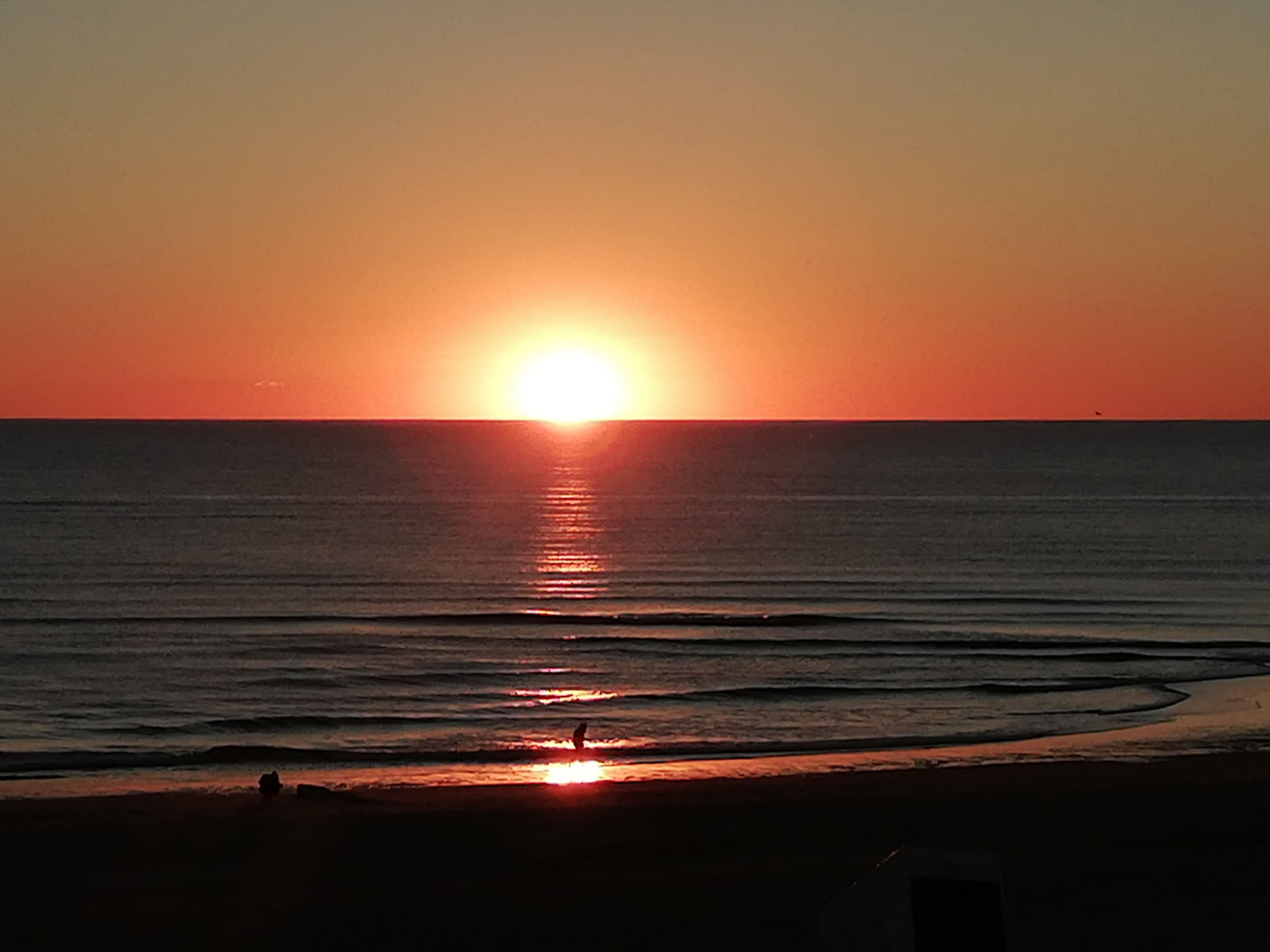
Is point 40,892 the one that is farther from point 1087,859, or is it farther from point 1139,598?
point 1139,598

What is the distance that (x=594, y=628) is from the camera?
152 ft

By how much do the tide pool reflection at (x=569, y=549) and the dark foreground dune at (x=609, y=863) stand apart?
38648 millimetres

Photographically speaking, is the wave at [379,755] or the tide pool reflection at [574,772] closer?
the tide pool reflection at [574,772]

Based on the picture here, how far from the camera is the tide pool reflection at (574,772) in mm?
23181

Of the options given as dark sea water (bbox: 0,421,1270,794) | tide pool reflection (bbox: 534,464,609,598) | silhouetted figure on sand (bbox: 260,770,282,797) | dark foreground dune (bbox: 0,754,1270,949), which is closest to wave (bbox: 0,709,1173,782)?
dark sea water (bbox: 0,421,1270,794)

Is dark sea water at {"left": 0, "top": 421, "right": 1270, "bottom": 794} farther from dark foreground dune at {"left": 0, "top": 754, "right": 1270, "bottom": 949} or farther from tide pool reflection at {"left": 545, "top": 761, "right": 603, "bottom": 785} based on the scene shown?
dark foreground dune at {"left": 0, "top": 754, "right": 1270, "bottom": 949}

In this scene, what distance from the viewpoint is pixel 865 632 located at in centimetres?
4478

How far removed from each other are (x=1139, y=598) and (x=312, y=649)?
92.2ft

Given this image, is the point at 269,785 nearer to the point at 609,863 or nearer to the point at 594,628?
the point at 609,863

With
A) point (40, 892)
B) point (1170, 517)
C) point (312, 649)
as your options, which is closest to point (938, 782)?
point (40, 892)

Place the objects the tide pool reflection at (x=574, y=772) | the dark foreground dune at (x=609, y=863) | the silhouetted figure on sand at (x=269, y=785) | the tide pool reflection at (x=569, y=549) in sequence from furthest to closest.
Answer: the tide pool reflection at (x=569, y=549)
the tide pool reflection at (x=574, y=772)
the silhouetted figure on sand at (x=269, y=785)
the dark foreground dune at (x=609, y=863)

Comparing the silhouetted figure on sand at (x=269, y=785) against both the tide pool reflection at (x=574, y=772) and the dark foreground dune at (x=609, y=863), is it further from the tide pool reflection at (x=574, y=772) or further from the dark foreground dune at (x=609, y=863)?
the tide pool reflection at (x=574, y=772)

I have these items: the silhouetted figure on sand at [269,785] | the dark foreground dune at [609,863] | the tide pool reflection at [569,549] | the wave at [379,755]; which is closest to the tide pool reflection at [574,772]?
the wave at [379,755]

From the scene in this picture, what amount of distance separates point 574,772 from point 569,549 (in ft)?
185
